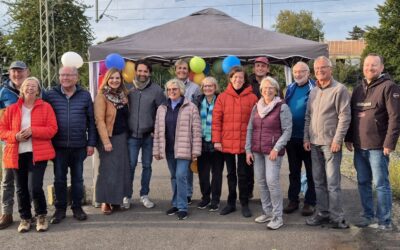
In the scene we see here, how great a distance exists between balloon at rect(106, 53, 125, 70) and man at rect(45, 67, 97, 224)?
1.11 metres

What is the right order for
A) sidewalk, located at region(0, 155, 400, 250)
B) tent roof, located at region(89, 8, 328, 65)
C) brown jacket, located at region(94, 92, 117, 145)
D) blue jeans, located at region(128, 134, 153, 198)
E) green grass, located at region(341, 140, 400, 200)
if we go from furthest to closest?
tent roof, located at region(89, 8, 328, 65) < green grass, located at region(341, 140, 400, 200) < blue jeans, located at region(128, 134, 153, 198) < brown jacket, located at region(94, 92, 117, 145) < sidewalk, located at region(0, 155, 400, 250)

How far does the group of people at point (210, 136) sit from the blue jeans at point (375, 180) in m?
0.01

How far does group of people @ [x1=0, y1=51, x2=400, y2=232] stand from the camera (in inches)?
191

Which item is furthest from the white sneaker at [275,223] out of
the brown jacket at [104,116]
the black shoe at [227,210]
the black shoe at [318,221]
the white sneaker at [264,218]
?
the brown jacket at [104,116]

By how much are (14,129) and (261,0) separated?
2738 centimetres

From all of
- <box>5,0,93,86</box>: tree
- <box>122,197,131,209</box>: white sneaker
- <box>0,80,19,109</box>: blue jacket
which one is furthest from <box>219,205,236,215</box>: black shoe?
<box>5,0,93,86</box>: tree

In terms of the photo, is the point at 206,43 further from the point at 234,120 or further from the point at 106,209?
the point at 106,209

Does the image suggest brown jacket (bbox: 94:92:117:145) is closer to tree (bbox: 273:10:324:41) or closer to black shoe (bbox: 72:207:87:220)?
black shoe (bbox: 72:207:87:220)

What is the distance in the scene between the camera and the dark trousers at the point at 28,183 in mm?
4918

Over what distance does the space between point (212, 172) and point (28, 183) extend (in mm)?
2301

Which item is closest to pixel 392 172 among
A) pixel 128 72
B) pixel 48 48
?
pixel 128 72

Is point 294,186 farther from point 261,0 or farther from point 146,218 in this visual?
point 261,0

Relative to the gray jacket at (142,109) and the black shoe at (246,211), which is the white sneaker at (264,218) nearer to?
the black shoe at (246,211)

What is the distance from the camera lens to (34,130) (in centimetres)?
480
